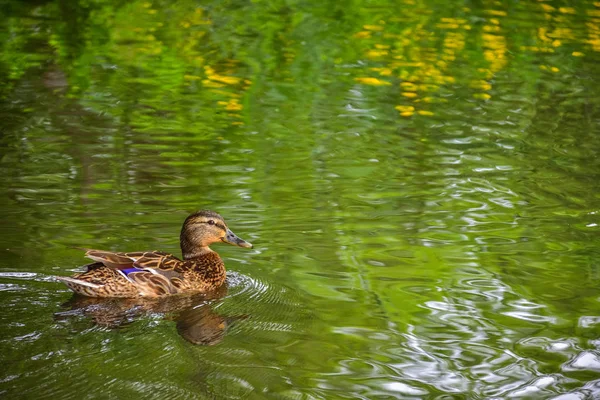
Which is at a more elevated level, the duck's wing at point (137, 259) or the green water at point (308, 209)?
the duck's wing at point (137, 259)

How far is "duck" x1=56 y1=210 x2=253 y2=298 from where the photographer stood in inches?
244

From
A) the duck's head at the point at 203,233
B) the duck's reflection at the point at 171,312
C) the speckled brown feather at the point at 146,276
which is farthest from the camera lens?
the duck's head at the point at 203,233

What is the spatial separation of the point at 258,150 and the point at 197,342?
15.8ft

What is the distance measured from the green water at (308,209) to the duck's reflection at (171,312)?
0.02 meters

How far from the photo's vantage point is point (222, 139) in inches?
417

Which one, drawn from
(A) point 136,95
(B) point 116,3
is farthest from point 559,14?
(A) point 136,95

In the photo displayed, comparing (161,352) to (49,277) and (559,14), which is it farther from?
(559,14)

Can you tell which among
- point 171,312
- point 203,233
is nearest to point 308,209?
point 203,233

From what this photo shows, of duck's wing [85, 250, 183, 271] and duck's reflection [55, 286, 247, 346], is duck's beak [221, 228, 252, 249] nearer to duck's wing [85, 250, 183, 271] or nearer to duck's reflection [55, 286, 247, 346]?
duck's wing [85, 250, 183, 271]

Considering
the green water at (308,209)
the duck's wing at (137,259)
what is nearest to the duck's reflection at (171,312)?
the green water at (308,209)

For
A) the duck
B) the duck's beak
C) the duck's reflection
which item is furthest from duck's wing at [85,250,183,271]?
the duck's beak

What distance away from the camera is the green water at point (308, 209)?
532 cm

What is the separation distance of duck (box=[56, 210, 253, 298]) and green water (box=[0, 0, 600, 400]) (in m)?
0.15

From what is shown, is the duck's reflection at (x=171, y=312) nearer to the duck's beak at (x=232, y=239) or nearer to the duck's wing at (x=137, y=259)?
the duck's wing at (x=137, y=259)
